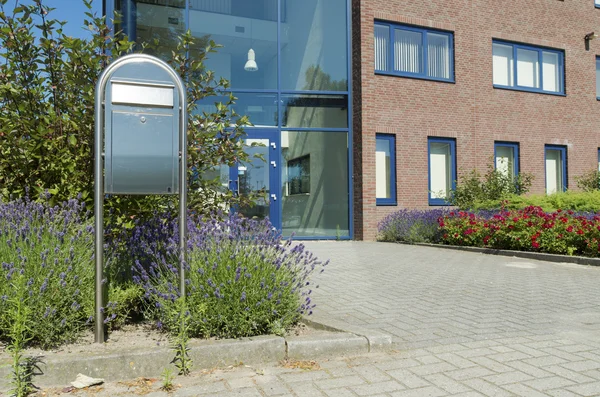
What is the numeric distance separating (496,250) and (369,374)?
776cm

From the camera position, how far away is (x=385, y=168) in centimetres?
1388

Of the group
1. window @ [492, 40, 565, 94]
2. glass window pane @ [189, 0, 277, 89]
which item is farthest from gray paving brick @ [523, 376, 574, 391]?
window @ [492, 40, 565, 94]

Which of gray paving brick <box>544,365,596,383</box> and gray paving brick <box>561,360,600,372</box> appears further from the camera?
gray paving brick <box>561,360,600,372</box>

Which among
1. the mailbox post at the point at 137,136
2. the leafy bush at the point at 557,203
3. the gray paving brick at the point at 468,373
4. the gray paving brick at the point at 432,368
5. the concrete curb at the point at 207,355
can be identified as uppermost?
the mailbox post at the point at 137,136

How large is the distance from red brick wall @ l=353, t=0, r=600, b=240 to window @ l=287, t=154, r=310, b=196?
4.60 ft

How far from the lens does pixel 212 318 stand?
340cm

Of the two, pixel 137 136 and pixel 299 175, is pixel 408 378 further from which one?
pixel 299 175

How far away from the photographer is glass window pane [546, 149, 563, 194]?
16.6 m

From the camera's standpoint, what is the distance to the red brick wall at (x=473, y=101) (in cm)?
1351

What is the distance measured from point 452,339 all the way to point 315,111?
10318 mm

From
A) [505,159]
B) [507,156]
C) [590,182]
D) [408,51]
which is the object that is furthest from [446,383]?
[590,182]

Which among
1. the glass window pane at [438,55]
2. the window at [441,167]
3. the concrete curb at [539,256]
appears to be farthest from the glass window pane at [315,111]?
the concrete curb at [539,256]

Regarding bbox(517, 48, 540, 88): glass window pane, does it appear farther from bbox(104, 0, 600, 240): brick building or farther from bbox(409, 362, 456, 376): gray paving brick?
bbox(409, 362, 456, 376): gray paving brick

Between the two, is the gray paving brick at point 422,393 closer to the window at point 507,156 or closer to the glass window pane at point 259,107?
the glass window pane at point 259,107
